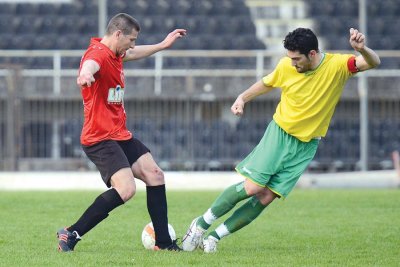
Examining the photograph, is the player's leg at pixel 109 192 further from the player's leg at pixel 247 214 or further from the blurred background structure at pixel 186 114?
the blurred background structure at pixel 186 114

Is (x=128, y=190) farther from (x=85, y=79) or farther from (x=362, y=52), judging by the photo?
(x=362, y=52)

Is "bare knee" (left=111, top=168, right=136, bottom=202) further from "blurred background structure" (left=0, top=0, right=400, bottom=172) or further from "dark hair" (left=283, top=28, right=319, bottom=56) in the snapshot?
"blurred background structure" (left=0, top=0, right=400, bottom=172)

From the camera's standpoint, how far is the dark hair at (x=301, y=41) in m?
8.75

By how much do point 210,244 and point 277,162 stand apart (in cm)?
83

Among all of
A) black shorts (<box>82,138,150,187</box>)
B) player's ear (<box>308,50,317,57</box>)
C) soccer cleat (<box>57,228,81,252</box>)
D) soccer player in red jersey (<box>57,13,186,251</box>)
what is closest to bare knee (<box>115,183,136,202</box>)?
soccer player in red jersey (<box>57,13,186,251</box>)

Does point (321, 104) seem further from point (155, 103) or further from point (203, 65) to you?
point (203, 65)

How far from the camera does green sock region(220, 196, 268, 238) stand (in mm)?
9164

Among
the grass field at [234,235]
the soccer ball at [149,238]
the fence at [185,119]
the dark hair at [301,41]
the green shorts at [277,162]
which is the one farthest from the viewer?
the fence at [185,119]

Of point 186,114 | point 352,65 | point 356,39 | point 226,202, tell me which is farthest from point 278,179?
point 186,114

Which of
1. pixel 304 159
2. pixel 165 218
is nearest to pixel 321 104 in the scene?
pixel 304 159

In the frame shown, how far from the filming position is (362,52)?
8.70 meters

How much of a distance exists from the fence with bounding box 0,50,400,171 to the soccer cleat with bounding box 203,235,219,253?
10963mm

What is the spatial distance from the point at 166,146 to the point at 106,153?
Answer: 11.4 meters

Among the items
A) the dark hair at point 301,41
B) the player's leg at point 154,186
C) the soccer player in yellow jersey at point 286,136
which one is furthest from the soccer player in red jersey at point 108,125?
the dark hair at point 301,41
